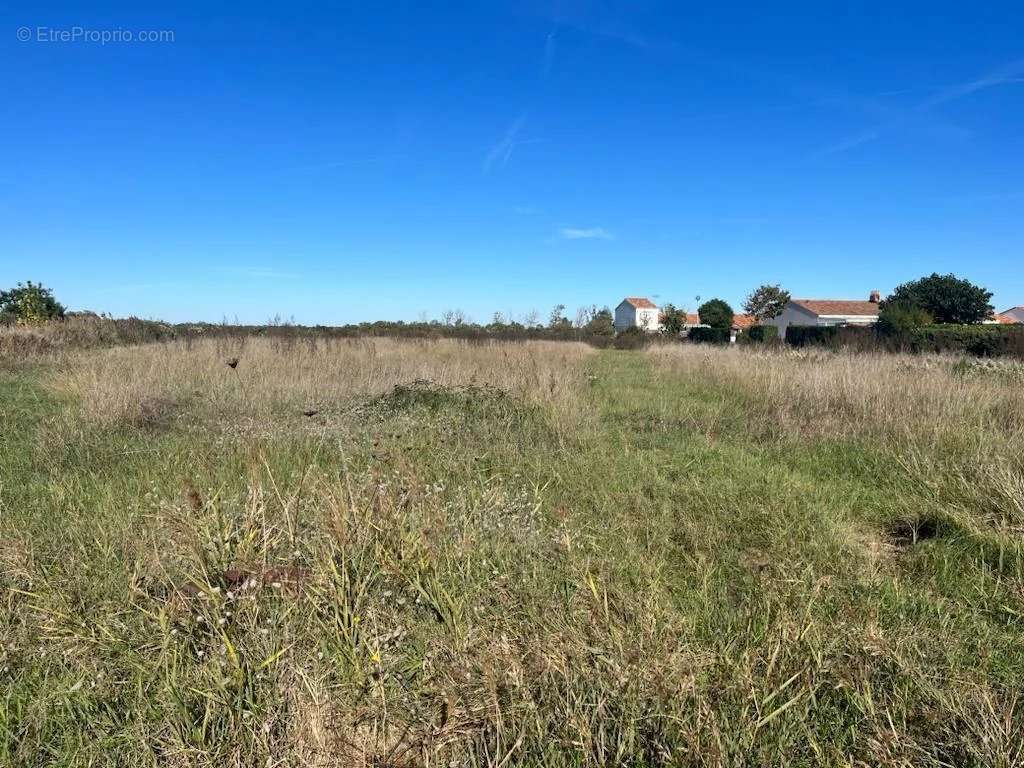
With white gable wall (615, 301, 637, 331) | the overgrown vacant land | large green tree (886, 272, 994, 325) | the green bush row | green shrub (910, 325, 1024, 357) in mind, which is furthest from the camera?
white gable wall (615, 301, 637, 331)

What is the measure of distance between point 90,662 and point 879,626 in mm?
3009

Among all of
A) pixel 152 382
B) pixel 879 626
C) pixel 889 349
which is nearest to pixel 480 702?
pixel 879 626

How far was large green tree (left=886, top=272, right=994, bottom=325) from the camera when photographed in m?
35.4

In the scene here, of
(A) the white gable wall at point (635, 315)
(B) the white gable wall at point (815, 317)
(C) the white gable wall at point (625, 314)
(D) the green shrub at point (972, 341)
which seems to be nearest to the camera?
(D) the green shrub at point (972, 341)

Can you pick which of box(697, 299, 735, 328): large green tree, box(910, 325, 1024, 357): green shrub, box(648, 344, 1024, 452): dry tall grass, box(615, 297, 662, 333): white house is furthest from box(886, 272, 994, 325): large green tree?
box(615, 297, 662, 333): white house

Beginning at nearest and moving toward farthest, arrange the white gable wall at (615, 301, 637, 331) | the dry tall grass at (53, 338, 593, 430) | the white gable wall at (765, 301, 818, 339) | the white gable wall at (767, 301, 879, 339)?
the dry tall grass at (53, 338, 593, 430), the white gable wall at (767, 301, 879, 339), the white gable wall at (765, 301, 818, 339), the white gable wall at (615, 301, 637, 331)

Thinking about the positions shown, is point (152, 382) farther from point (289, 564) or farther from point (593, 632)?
point (593, 632)

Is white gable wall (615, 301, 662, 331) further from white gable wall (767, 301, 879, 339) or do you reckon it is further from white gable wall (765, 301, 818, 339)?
white gable wall (767, 301, 879, 339)

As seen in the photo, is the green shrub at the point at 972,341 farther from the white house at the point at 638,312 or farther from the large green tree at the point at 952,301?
the white house at the point at 638,312

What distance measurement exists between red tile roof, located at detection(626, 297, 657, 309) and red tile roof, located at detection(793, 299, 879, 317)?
1072 inches

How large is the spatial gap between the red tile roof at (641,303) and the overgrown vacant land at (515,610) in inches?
2873

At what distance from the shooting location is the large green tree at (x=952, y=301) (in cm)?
3544

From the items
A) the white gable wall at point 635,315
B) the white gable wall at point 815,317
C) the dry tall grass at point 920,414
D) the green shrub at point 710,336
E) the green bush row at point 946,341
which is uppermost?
the white gable wall at point 635,315

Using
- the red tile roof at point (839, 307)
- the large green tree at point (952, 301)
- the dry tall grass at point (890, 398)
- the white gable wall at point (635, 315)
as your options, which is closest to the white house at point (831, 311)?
the red tile roof at point (839, 307)
